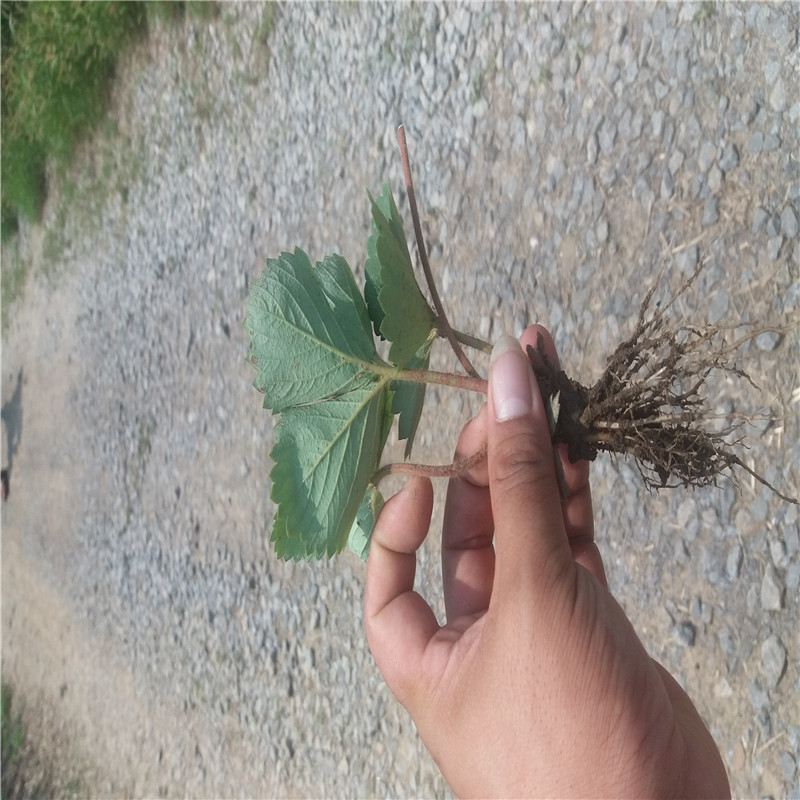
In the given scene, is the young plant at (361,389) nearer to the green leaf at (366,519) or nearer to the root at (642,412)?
the root at (642,412)

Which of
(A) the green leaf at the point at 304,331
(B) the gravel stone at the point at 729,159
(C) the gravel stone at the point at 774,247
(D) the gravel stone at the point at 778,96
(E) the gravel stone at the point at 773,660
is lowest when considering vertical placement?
(E) the gravel stone at the point at 773,660

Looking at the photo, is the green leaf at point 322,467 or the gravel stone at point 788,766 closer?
the green leaf at point 322,467

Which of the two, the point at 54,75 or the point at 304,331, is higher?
the point at 54,75

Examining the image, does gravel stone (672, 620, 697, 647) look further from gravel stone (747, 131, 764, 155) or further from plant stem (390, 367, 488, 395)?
gravel stone (747, 131, 764, 155)

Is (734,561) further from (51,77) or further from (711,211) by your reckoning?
(51,77)

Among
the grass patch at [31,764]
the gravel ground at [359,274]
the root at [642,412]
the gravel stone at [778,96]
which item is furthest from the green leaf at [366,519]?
the grass patch at [31,764]

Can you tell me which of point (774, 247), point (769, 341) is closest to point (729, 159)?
point (774, 247)

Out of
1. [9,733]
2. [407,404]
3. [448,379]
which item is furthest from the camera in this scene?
[9,733]
